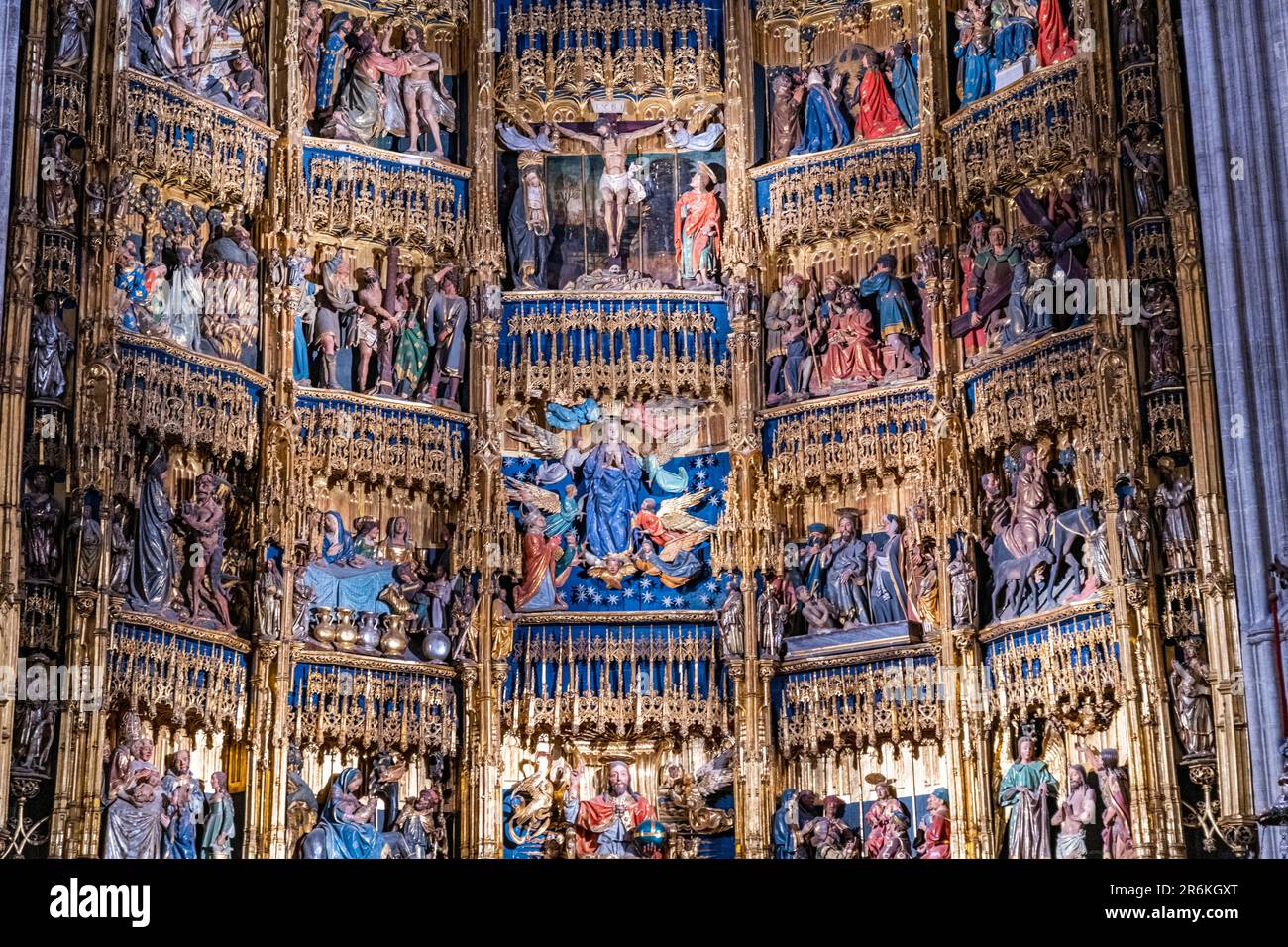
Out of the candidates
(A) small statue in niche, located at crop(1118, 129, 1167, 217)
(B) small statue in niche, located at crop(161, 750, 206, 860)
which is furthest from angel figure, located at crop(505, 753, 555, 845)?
(A) small statue in niche, located at crop(1118, 129, 1167, 217)

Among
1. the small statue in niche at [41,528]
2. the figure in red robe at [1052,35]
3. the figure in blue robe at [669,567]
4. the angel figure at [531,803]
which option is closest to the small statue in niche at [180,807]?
the small statue in niche at [41,528]

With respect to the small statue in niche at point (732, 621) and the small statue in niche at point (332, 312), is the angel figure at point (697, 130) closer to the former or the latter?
the small statue in niche at point (332, 312)

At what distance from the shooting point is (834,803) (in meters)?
16.6

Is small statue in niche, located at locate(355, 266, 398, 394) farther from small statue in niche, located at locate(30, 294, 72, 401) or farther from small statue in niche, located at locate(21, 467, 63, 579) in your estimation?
small statue in niche, located at locate(21, 467, 63, 579)

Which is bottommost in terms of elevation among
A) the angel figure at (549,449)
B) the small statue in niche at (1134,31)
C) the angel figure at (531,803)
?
the angel figure at (531,803)

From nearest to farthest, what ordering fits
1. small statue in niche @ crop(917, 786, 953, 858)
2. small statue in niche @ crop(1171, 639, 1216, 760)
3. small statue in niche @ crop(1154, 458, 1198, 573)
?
small statue in niche @ crop(1171, 639, 1216, 760) < small statue in niche @ crop(1154, 458, 1198, 573) < small statue in niche @ crop(917, 786, 953, 858)

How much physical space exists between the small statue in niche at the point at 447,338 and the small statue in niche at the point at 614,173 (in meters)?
1.43

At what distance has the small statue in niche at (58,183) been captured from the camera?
51.6ft

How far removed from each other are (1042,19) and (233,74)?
21.8 feet

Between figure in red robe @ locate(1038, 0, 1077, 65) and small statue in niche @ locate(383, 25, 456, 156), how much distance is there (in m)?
5.10

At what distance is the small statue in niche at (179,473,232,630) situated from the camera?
16.1 meters

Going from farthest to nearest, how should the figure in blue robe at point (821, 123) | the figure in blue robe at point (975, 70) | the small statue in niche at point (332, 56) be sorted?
the figure in blue robe at point (821, 123)
the small statue in niche at point (332, 56)
the figure in blue robe at point (975, 70)
